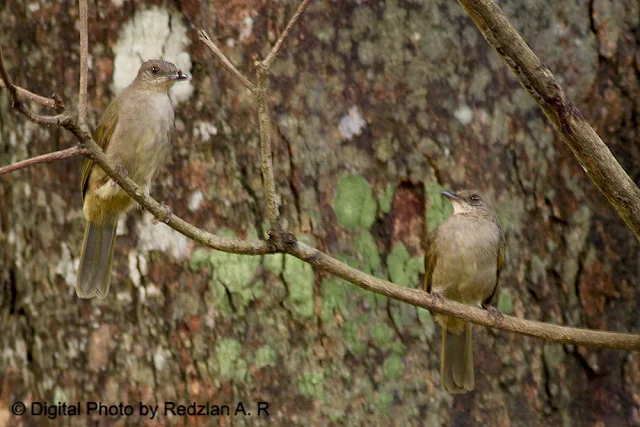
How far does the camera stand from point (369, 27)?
4.53 meters

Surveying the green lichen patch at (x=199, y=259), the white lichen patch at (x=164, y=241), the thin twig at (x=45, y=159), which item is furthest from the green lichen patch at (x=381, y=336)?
the thin twig at (x=45, y=159)

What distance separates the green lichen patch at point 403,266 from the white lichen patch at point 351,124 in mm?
602

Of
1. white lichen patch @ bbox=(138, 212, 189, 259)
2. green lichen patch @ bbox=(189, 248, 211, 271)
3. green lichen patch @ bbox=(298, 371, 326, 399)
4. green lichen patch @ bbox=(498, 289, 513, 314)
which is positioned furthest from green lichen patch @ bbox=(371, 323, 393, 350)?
white lichen patch @ bbox=(138, 212, 189, 259)

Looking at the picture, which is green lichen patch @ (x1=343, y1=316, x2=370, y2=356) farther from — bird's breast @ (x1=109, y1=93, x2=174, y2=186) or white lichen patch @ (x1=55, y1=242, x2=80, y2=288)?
white lichen patch @ (x1=55, y1=242, x2=80, y2=288)

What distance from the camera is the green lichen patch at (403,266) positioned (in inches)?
175

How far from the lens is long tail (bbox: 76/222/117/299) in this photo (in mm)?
4203

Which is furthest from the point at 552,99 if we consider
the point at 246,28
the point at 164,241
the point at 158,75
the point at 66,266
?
the point at 66,266

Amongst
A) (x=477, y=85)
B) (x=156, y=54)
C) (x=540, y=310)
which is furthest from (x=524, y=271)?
(x=156, y=54)

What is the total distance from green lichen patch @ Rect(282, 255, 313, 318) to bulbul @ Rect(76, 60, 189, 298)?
820 mm

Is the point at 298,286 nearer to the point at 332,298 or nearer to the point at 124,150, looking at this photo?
the point at 332,298

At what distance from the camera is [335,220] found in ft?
14.5

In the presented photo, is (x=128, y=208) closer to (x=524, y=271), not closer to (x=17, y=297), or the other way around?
(x=17, y=297)

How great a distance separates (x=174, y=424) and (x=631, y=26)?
122 inches

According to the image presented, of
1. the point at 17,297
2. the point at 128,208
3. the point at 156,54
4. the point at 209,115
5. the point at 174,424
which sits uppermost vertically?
the point at 156,54
